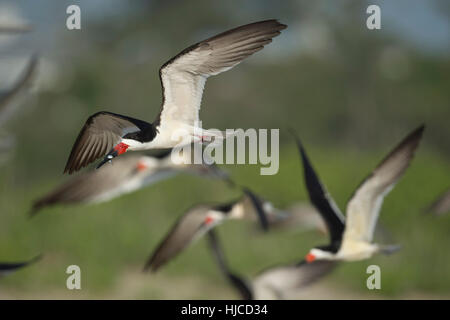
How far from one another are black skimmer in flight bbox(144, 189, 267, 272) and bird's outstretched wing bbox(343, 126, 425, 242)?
801mm

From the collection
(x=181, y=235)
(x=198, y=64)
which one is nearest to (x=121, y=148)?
(x=198, y=64)

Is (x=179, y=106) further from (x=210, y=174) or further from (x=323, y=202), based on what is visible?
(x=210, y=174)

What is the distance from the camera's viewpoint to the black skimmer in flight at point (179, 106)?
2176 millimetres

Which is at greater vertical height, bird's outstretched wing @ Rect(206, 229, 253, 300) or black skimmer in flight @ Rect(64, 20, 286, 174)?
black skimmer in flight @ Rect(64, 20, 286, 174)

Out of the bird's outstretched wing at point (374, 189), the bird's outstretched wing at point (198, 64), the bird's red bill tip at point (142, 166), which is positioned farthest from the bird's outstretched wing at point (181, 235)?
the bird's outstretched wing at point (198, 64)

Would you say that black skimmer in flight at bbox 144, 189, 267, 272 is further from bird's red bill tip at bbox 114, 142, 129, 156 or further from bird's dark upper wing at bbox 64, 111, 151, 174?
bird's red bill tip at bbox 114, 142, 129, 156

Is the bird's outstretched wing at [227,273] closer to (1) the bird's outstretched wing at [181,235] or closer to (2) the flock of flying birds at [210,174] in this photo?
(2) the flock of flying birds at [210,174]

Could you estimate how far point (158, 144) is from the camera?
215cm

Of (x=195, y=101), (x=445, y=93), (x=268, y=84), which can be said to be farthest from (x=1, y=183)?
(x=195, y=101)

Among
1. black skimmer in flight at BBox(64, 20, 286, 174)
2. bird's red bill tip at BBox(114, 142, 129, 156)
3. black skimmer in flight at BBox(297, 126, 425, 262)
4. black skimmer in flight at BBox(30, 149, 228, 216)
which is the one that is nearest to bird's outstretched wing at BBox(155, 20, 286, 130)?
black skimmer in flight at BBox(64, 20, 286, 174)

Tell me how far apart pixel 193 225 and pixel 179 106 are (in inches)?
67.2

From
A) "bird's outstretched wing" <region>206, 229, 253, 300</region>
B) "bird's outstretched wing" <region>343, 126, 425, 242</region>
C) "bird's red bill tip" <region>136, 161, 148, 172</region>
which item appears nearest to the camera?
"bird's outstretched wing" <region>343, 126, 425, 242</region>

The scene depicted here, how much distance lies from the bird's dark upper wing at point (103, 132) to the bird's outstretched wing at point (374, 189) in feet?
2.86

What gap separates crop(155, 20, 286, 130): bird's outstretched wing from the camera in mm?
2219
